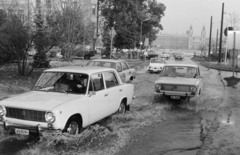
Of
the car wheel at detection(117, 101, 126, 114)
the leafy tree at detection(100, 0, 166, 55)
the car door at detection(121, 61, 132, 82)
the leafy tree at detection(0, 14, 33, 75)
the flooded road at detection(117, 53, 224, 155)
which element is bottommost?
the flooded road at detection(117, 53, 224, 155)

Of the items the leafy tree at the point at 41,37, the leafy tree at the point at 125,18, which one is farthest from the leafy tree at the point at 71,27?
the leafy tree at the point at 125,18

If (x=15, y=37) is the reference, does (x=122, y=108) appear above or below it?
below

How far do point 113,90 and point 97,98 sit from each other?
896 mm

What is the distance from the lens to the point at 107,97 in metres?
6.84

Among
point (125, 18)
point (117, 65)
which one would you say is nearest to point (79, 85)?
point (117, 65)

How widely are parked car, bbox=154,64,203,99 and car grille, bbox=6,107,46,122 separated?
228 inches

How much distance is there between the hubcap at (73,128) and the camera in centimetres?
554

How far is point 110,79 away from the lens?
7.37m

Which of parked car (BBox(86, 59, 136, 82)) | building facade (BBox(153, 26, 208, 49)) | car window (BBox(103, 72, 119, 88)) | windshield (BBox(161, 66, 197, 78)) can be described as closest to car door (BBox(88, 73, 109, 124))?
car window (BBox(103, 72, 119, 88))

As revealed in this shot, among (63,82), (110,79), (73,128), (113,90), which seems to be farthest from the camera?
(110,79)

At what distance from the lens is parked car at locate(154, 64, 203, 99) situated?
32.1 feet

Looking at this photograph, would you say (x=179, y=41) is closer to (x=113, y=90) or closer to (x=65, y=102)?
(x=113, y=90)

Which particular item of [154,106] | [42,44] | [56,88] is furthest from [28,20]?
[56,88]

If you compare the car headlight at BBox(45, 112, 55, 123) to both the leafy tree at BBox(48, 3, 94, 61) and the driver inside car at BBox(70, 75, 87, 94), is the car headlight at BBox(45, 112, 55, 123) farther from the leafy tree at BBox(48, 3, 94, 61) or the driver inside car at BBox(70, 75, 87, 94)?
the leafy tree at BBox(48, 3, 94, 61)
